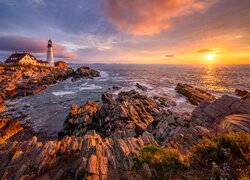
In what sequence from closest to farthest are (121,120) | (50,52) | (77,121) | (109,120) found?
1. (121,120)
2. (109,120)
3. (77,121)
4. (50,52)

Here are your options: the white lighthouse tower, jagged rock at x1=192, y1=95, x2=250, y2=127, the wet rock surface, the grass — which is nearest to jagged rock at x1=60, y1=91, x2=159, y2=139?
the wet rock surface

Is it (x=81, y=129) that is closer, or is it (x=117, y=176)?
(x=117, y=176)

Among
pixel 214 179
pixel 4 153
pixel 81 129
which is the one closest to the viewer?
pixel 214 179

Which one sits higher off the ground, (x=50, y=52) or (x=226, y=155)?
(x=50, y=52)

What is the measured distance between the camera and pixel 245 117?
9.65 meters

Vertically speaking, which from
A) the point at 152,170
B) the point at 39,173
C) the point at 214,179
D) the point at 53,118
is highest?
the point at 214,179

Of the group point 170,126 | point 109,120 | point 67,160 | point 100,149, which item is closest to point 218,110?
point 170,126

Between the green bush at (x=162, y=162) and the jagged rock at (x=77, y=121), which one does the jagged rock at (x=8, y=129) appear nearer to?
the jagged rock at (x=77, y=121)

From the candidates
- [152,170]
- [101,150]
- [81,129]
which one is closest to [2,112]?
[81,129]

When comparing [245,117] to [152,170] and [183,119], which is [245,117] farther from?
[152,170]

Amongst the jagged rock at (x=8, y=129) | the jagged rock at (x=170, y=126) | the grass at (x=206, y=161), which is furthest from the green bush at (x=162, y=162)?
the jagged rock at (x=8, y=129)

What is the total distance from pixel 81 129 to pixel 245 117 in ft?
59.4

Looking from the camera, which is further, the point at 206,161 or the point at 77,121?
the point at 77,121

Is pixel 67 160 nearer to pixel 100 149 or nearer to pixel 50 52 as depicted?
pixel 100 149
